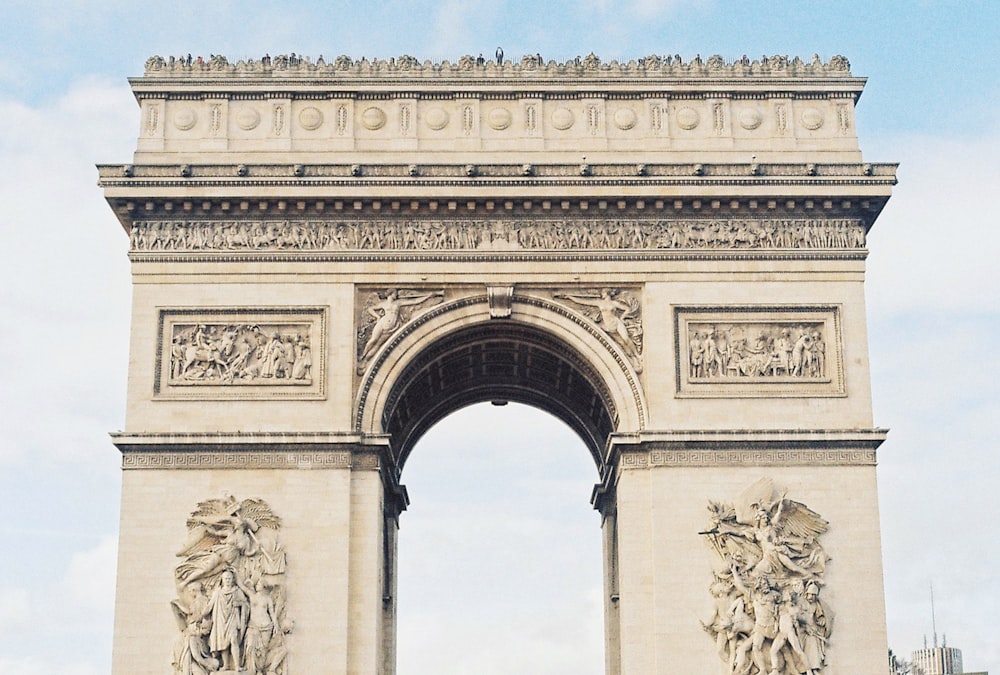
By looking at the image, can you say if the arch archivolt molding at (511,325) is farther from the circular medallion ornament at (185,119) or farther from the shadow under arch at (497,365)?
the circular medallion ornament at (185,119)

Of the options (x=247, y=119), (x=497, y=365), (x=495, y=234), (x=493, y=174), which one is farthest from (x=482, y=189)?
(x=497, y=365)

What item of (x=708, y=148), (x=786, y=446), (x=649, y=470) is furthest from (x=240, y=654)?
(x=708, y=148)

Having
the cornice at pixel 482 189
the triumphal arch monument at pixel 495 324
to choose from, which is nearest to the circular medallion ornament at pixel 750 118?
the triumphal arch monument at pixel 495 324

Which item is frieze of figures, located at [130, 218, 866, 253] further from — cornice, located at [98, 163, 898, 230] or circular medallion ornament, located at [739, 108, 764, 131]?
circular medallion ornament, located at [739, 108, 764, 131]

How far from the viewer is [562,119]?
109 ft

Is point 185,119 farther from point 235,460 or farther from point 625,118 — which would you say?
point 625,118

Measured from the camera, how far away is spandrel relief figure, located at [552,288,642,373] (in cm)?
3183

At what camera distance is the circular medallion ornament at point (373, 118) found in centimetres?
3312

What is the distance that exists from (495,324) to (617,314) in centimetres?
252

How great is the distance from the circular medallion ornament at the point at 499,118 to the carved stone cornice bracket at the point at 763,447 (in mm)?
7216

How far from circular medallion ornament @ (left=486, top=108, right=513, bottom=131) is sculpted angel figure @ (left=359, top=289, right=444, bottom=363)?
3846mm

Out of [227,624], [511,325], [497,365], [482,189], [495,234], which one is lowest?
[227,624]

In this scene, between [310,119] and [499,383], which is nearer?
[310,119]

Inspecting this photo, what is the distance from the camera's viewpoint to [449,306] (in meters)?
32.0
